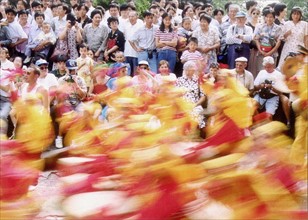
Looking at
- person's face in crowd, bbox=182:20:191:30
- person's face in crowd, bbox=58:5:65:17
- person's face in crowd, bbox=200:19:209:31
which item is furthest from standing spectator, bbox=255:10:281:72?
person's face in crowd, bbox=58:5:65:17

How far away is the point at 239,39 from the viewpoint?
805cm

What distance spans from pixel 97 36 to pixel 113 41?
0.28m

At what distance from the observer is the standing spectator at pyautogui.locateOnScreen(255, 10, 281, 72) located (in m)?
8.02

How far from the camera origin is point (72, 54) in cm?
862

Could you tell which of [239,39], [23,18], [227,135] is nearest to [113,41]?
[23,18]

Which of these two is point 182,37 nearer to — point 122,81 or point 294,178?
point 122,81

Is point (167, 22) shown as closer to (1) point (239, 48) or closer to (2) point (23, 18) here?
(1) point (239, 48)

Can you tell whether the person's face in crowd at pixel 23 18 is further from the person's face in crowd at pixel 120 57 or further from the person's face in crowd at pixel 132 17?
the person's face in crowd at pixel 120 57

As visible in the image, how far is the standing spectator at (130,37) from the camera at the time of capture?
8.39 m

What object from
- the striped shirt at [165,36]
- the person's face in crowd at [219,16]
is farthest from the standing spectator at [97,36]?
the person's face in crowd at [219,16]

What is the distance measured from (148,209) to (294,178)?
411 millimetres

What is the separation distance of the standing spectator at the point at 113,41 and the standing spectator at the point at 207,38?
109 centimetres

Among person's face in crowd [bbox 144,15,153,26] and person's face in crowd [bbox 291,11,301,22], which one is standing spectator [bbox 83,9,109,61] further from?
person's face in crowd [bbox 291,11,301,22]

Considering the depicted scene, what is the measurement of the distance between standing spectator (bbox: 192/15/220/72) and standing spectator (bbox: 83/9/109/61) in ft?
4.44
